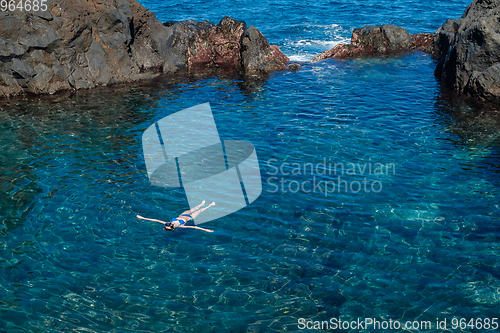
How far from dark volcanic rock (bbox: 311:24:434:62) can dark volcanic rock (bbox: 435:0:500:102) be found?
24.8ft

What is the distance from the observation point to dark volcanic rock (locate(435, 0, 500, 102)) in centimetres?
2305

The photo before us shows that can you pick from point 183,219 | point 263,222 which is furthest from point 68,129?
point 263,222

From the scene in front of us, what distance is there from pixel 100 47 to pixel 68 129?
27.6 feet

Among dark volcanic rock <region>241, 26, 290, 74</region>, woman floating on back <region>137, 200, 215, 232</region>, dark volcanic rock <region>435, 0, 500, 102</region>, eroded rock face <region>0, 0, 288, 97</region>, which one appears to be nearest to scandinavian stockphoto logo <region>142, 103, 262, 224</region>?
woman floating on back <region>137, 200, 215, 232</region>

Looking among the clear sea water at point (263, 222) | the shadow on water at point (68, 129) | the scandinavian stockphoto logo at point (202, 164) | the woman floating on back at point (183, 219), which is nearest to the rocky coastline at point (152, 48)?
the shadow on water at point (68, 129)

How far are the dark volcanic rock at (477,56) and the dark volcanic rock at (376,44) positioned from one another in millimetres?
7552

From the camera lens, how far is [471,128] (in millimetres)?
20547

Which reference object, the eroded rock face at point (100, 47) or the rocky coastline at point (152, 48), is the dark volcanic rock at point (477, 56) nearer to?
the rocky coastline at point (152, 48)

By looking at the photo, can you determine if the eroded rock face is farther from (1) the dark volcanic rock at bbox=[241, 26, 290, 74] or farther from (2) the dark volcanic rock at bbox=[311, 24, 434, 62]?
(2) the dark volcanic rock at bbox=[311, 24, 434, 62]

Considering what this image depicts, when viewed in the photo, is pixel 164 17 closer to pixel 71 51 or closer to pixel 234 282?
pixel 71 51

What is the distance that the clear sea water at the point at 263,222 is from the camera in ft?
35.0

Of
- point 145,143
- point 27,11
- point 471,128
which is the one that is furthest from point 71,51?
point 471,128

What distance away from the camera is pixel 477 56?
2383 centimetres

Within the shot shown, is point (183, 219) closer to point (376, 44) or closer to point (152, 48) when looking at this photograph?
point (152, 48)
